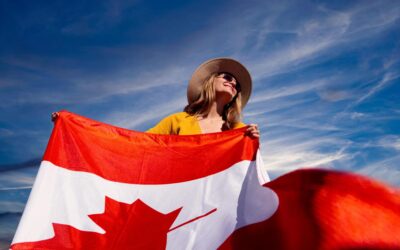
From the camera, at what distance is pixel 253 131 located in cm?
512

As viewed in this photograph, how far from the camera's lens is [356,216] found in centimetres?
325

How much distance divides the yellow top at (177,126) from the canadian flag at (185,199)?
0.46 meters

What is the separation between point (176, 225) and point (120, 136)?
1437 millimetres

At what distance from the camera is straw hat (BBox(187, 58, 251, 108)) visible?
6.34m

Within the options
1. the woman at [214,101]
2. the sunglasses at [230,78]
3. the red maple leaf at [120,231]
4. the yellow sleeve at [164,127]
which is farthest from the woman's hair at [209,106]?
the red maple leaf at [120,231]

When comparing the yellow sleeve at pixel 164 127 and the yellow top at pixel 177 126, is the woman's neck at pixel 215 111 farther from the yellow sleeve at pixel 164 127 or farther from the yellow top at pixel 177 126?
the yellow sleeve at pixel 164 127

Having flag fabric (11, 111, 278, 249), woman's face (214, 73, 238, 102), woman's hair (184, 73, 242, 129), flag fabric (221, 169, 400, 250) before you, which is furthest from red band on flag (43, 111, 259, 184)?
flag fabric (221, 169, 400, 250)

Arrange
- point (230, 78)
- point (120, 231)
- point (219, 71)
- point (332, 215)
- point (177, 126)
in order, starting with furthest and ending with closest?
point (219, 71)
point (230, 78)
point (177, 126)
point (120, 231)
point (332, 215)

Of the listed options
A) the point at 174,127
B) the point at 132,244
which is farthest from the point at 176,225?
the point at 174,127

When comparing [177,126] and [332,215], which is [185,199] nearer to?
[177,126]

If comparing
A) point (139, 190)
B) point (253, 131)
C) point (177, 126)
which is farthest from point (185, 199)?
point (177, 126)

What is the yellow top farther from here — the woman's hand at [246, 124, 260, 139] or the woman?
the woman's hand at [246, 124, 260, 139]

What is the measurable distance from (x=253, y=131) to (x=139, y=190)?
160cm

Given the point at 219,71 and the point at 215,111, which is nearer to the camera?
the point at 215,111
